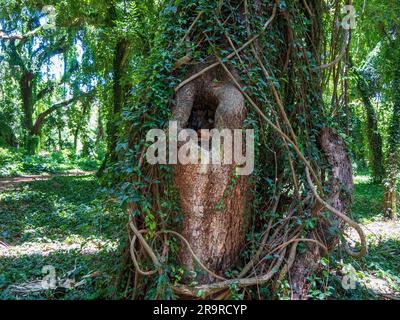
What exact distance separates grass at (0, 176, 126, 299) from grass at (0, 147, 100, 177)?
353cm

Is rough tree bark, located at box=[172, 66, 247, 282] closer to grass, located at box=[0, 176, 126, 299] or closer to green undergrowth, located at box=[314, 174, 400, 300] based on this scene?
grass, located at box=[0, 176, 126, 299]

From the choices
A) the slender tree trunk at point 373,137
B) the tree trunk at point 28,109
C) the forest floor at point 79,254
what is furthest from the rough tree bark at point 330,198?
the tree trunk at point 28,109

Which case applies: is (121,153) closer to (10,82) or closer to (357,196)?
(357,196)

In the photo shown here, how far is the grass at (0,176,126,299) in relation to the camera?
10.0ft

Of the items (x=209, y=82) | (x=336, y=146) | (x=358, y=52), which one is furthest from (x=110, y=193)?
(x=358, y=52)

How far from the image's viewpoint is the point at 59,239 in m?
5.19

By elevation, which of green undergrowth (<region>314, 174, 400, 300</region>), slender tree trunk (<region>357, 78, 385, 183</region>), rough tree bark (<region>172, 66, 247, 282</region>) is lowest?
green undergrowth (<region>314, 174, 400, 300</region>)

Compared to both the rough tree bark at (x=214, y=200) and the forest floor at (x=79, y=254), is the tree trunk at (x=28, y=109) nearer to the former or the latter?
the forest floor at (x=79, y=254)

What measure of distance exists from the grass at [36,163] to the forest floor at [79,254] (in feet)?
16.0

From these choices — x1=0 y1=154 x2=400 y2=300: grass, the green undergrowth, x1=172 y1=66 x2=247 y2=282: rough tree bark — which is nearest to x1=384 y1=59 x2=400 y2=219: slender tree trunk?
x1=0 y1=154 x2=400 y2=300: grass

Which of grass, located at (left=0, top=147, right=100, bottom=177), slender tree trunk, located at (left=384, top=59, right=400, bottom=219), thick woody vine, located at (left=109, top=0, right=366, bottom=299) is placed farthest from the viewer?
grass, located at (left=0, top=147, right=100, bottom=177)

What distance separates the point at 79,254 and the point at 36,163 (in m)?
11.3

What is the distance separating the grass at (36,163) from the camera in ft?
41.0
